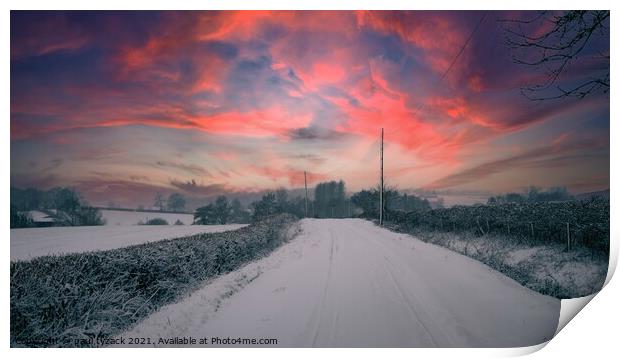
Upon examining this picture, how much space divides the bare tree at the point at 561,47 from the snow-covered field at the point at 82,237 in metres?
7.10

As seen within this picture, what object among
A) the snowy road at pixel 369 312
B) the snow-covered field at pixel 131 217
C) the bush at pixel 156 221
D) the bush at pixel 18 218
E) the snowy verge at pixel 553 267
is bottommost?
the snowy road at pixel 369 312

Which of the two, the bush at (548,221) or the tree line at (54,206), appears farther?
the bush at (548,221)

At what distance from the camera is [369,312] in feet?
12.8

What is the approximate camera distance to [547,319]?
4039mm

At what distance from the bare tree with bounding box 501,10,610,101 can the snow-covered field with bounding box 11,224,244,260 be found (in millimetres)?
7097

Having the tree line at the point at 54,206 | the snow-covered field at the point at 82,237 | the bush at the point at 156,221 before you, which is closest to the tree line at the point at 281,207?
the snow-covered field at the point at 82,237

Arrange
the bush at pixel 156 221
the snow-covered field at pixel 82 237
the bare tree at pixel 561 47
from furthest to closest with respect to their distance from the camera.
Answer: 1. the bush at pixel 156 221
2. the bare tree at pixel 561 47
3. the snow-covered field at pixel 82 237

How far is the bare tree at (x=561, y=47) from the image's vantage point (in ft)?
14.5

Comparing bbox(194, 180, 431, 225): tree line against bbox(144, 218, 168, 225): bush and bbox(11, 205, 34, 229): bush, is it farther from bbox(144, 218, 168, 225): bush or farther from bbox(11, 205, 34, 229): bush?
bbox(11, 205, 34, 229): bush

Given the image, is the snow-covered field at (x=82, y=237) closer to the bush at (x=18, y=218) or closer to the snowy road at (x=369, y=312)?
the bush at (x=18, y=218)

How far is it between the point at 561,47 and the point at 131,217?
762 centimetres

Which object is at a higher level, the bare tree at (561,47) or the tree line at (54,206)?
the bare tree at (561,47)

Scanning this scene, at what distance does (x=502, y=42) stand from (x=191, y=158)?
546 centimetres

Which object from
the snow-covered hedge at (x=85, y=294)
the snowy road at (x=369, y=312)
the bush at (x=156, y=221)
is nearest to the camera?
the snow-covered hedge at (x=85, y=294)
